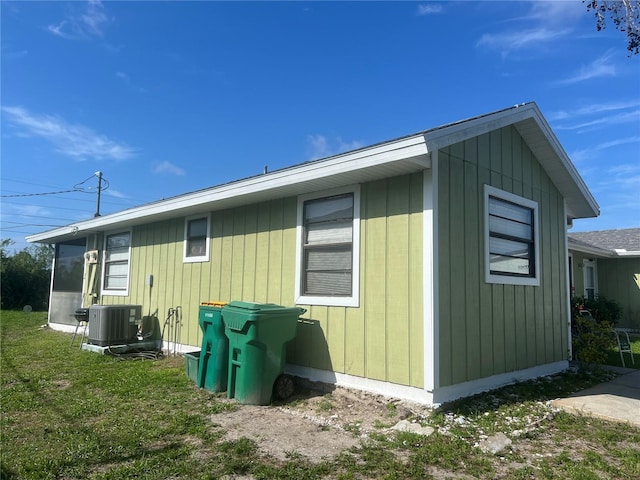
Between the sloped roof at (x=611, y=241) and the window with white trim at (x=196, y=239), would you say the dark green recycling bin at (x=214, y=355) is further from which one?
the sloped roof at (x=611, y=241)

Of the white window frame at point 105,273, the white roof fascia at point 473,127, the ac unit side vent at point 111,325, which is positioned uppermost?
the white roof fascia at point 473,127

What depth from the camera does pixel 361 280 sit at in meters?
4.91

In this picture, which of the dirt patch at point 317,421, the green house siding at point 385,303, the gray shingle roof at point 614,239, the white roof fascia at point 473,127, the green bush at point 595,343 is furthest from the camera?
the gray shingle roof at point 614,239

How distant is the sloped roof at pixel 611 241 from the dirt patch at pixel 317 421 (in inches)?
334

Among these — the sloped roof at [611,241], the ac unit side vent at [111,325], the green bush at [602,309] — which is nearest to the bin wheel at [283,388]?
the ac unit side vent at [111,325]

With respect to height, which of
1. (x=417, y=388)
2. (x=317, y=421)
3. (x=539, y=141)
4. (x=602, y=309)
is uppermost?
(x=539, y=141)

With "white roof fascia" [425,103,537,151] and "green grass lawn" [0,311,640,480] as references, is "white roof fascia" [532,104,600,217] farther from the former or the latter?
"green grass lawn" [0,311,640,480]

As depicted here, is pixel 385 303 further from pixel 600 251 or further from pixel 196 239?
pixel 600 251

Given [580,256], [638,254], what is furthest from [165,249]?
[638,254]

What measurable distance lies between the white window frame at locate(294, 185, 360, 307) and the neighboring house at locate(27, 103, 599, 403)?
0.05ft

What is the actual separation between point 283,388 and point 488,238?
9.82 feet

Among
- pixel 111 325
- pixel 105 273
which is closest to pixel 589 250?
pixel 111 325

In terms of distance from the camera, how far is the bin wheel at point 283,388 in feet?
15.8

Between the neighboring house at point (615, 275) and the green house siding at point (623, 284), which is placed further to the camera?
the green house siding at point (623, 284)
